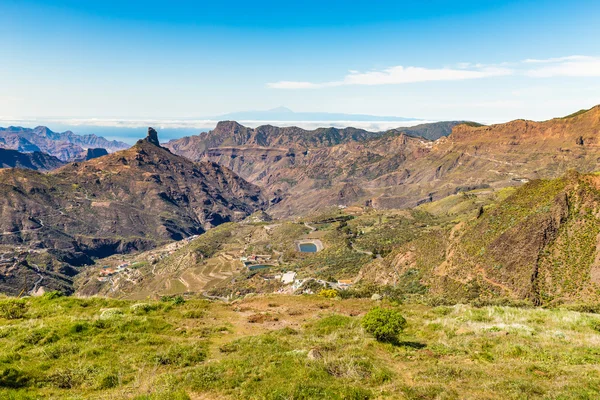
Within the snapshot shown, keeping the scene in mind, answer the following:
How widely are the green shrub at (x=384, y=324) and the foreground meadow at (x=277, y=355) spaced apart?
68 centimetres

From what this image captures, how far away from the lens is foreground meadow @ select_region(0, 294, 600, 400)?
14.2 metres

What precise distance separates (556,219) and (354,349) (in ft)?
204

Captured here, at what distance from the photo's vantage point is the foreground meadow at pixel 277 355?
46.7 ft

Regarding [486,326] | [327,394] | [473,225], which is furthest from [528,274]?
[327,394]

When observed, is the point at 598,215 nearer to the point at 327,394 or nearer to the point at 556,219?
the point at 556,219

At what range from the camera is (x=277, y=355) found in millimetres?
18062

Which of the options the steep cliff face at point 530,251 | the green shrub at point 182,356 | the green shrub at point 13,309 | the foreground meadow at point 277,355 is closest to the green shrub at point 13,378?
the foreground meadow at point 277,355

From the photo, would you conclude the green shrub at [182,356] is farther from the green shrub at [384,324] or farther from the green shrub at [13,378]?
the green shrub at [384,324]

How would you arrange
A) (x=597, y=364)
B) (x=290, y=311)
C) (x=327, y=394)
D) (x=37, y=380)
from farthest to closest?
(x=290, y=311), (x=597, y=364), (x=37, y=380), (x=327, y=394)

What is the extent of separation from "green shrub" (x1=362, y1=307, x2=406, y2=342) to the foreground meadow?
68cm

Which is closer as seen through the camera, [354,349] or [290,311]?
[354,349]

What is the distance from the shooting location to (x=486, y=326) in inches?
1039

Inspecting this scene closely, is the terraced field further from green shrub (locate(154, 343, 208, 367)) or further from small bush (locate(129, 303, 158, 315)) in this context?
green shrub (locate(154, 343, 208, 367))

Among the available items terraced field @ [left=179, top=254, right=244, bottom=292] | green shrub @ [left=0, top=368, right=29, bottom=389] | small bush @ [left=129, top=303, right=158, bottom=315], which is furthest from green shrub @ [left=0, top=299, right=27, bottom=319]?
terraced field @ [left=179, top=254, right=244, bottom=292]
